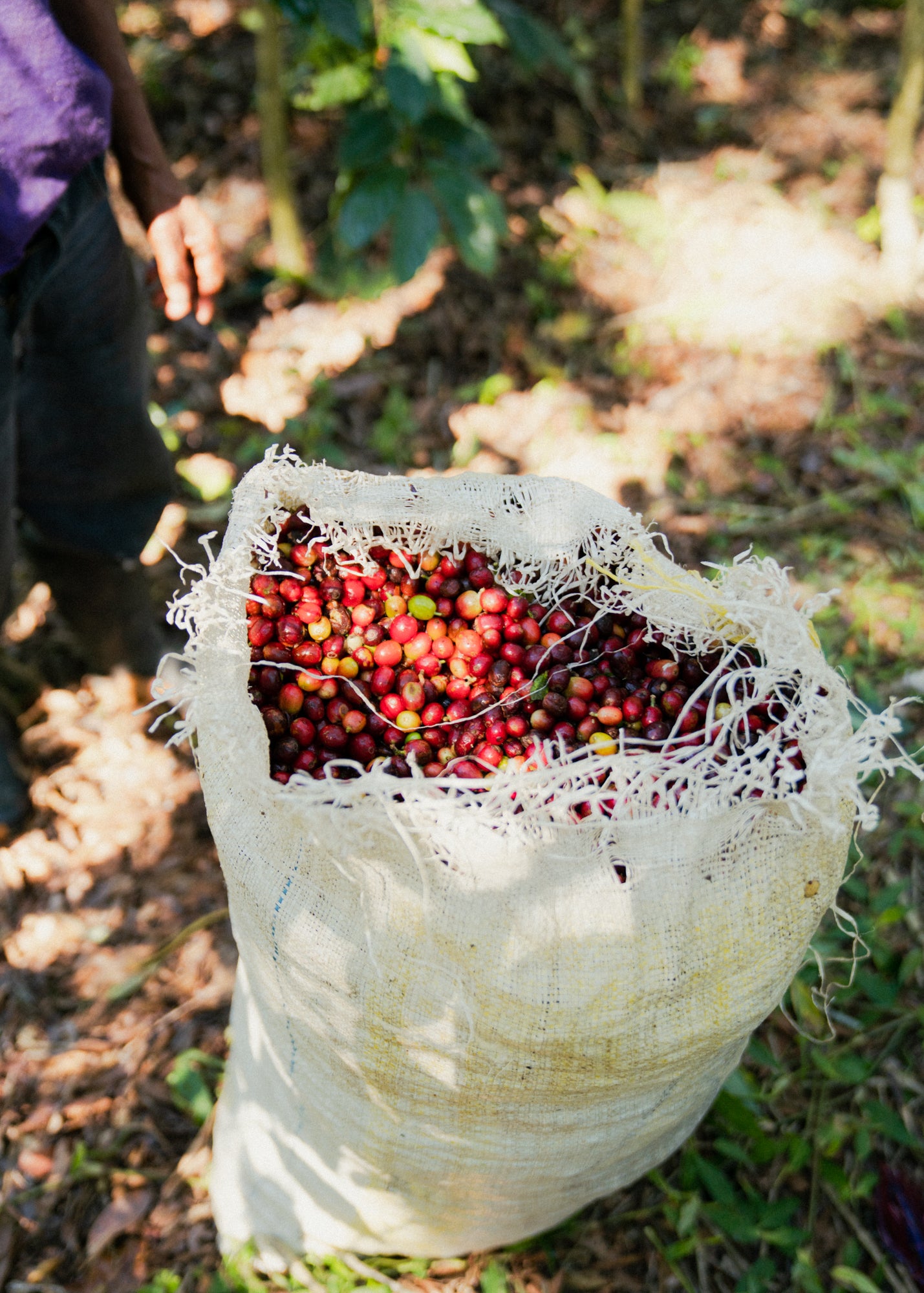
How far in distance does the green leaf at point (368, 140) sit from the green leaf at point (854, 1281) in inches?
113

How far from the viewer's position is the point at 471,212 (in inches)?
108

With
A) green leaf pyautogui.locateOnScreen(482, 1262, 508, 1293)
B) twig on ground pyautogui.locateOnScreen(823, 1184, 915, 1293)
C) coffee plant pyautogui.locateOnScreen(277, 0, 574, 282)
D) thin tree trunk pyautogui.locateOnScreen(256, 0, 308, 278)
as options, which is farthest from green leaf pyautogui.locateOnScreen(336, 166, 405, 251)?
twig on ground pyautogui.locateOnScreen(823, 1184, 915, 1293)

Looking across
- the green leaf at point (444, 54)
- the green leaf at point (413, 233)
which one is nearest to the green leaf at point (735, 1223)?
the green leaf at point (413, 233)

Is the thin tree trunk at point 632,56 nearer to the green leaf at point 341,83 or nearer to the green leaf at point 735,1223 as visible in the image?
the green leaf at point 341,83

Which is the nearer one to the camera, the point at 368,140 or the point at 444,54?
the point at 444,54

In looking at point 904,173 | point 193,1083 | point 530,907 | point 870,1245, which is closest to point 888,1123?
point 870,1245

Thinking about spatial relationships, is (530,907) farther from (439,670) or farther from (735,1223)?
(735,1223)

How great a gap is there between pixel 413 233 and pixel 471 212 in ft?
0.76

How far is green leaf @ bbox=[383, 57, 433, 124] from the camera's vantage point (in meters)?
2.32

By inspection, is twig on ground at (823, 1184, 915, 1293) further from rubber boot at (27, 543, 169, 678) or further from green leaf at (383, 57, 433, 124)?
green leaf at (383, 57, 433, 124)

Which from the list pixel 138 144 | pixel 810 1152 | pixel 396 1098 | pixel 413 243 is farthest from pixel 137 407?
pixel 810 1152

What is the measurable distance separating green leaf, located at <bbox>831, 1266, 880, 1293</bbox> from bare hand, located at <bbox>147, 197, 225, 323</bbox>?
2.33 m

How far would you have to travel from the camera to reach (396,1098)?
1.31 m

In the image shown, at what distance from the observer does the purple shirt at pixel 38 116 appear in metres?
1.52
